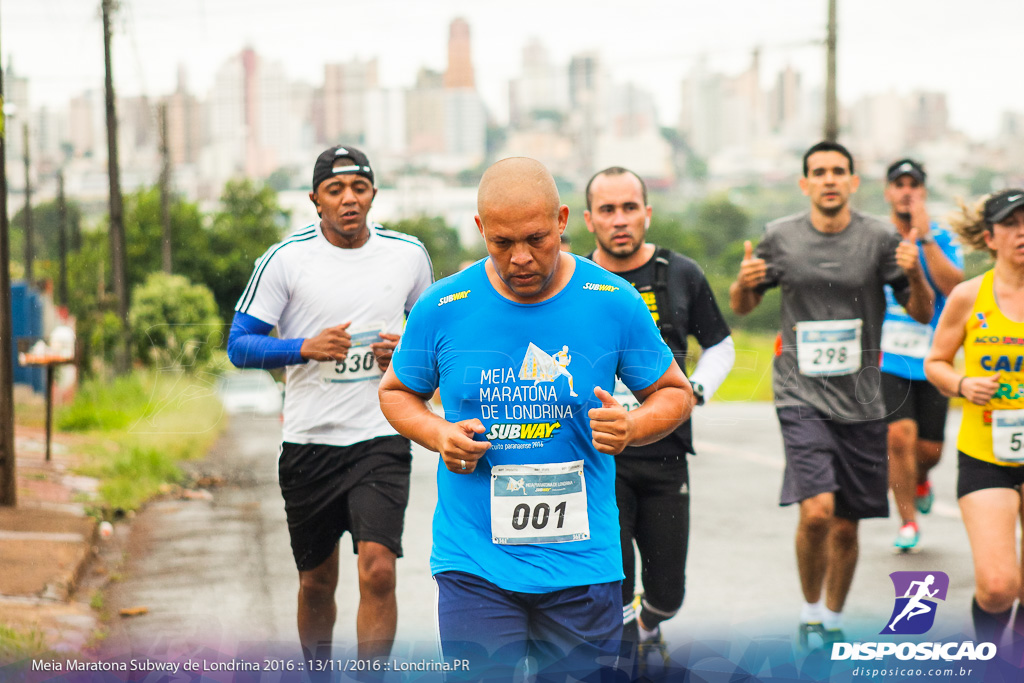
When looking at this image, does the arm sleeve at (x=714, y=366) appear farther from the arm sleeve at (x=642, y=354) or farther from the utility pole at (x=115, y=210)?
the utility pole at (x=115, y=210)

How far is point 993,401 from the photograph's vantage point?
451 cm

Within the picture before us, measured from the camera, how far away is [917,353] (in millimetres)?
7277

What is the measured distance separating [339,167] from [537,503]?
6.61 feet

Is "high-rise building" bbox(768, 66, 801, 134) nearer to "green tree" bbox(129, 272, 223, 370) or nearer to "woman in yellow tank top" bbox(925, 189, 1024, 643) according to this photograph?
"green tree" bbox(129, 272, 223, 370)

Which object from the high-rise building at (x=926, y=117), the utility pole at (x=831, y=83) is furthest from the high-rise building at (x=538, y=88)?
the high-rise building at (x=926, y=117)

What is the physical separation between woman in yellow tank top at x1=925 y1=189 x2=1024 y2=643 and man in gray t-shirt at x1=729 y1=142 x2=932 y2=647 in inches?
24.7

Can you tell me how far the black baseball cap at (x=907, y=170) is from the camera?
666 cm

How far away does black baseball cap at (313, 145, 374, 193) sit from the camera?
466cm

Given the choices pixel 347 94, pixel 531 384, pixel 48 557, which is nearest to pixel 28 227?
pixel 48 557

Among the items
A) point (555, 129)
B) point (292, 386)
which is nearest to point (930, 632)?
point (292, 386)

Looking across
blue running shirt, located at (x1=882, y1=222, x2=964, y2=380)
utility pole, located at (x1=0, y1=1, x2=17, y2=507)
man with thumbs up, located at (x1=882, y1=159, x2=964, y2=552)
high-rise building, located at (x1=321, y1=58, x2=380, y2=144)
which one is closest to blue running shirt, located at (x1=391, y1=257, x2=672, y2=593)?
man with thumbs up, located at (x1=882, y1=159, x2=964, y2=552)

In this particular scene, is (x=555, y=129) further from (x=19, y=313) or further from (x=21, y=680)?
(x=21, y=680)

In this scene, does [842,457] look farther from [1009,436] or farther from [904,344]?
[904,344]

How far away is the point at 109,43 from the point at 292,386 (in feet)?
14.2
